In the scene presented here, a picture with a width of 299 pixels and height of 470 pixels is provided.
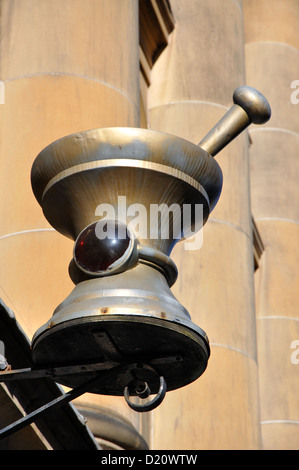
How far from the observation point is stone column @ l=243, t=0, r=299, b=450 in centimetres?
1230

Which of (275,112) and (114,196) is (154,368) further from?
(275,112)

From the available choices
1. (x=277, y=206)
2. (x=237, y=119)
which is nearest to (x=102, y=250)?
(x=237, y=119)

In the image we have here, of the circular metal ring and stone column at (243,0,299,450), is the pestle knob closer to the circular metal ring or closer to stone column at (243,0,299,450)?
the circular metal ring

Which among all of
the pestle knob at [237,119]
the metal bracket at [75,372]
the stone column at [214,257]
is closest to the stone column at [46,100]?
the stone column at [214,257]

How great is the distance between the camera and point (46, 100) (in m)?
6.49

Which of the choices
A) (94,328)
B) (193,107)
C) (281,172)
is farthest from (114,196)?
(281,172)

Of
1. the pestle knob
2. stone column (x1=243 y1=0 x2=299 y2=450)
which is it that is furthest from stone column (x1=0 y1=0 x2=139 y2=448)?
stone column (x1=243 y1=0 x2=299 y2=450)

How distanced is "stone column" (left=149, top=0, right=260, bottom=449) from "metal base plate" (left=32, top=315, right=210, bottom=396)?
18.8 ft

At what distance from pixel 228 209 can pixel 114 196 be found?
6926 millimetres

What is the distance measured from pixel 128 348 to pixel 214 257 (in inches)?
261

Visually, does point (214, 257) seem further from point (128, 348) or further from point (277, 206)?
point (128, 348)

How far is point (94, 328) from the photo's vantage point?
8.68ft

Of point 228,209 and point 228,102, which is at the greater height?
point 228,102

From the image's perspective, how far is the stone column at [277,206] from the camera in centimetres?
1230
